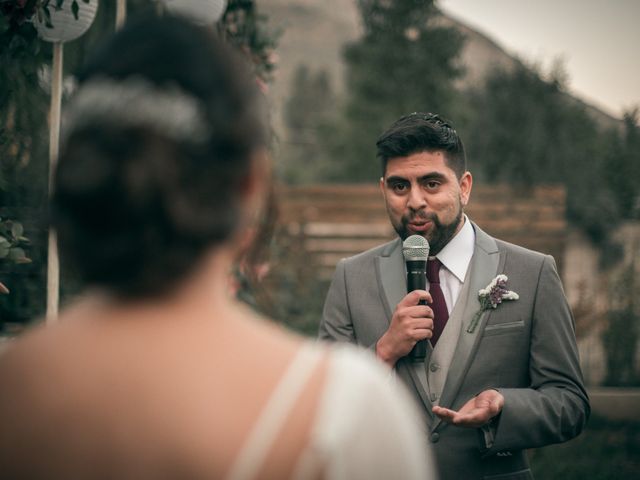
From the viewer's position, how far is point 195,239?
1216 millimetres

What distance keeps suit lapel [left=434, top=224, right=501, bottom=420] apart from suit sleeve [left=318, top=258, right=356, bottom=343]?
47cm

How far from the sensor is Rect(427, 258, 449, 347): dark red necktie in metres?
3.11

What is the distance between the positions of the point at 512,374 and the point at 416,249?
0.60 m

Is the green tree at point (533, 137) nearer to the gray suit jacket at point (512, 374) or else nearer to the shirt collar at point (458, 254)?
the shirt collar at point (458, 254)

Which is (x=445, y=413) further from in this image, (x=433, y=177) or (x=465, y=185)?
(x=465, y=185)

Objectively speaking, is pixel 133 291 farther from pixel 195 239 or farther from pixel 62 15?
pixel 62 15

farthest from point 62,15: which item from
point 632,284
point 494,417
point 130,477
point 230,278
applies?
point 632,284

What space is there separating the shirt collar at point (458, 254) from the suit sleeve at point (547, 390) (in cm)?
30

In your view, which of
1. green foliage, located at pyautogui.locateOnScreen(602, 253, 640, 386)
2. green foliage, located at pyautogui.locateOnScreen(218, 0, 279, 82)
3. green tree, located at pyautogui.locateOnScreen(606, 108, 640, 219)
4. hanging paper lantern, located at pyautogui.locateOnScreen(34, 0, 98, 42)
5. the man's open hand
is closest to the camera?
the man's open hand

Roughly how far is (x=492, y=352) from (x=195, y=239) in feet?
6.75

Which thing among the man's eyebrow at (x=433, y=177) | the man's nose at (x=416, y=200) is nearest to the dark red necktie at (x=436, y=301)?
the man's nose at (x=416, y=200)

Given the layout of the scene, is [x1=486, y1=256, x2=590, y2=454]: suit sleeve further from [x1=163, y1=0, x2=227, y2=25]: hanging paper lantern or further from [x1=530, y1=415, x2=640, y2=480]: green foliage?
[x1=530, y1=415, x2=640, y2=480]: green foliage

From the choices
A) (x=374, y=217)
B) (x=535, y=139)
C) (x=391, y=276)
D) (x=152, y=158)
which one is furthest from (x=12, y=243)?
(x=535, y=139)

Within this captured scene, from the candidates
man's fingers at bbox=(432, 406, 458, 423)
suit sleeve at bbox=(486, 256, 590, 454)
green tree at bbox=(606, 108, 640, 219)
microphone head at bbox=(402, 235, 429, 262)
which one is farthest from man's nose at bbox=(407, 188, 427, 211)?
green tree at bbox=(606, 108, 640, 219)
